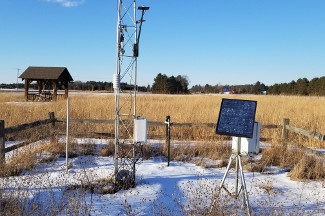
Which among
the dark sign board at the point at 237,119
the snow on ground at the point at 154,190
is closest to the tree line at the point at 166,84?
the snow on ground at the point at 154,190

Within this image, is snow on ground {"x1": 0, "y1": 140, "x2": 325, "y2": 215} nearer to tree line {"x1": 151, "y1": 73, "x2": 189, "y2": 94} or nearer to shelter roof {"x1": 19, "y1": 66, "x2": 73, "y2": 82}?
shelter roof {"x1": 19, "y1": 66, "x2": 73, "y2": 82}

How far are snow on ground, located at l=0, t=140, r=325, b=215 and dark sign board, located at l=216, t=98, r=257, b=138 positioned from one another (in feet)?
3.50

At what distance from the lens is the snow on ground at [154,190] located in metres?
4.74

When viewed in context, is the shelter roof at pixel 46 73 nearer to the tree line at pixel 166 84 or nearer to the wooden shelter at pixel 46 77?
the wooden shelter at pixel 46 77

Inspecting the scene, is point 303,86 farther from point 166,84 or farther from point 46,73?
point 46,73

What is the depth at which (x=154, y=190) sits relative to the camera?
227 inches

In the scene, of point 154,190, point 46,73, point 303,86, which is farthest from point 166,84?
point 154,190

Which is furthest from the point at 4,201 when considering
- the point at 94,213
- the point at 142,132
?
the point at 142,132

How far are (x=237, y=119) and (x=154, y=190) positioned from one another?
6.98 feet

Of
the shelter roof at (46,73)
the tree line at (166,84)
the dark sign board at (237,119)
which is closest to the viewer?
the dark sign board at (237,119)

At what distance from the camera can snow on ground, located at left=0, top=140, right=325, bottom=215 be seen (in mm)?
4738

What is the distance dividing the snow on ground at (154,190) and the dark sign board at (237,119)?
42.0 inches

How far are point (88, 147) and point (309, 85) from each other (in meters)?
61.3

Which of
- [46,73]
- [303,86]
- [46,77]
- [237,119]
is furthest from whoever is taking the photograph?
[303,86]
